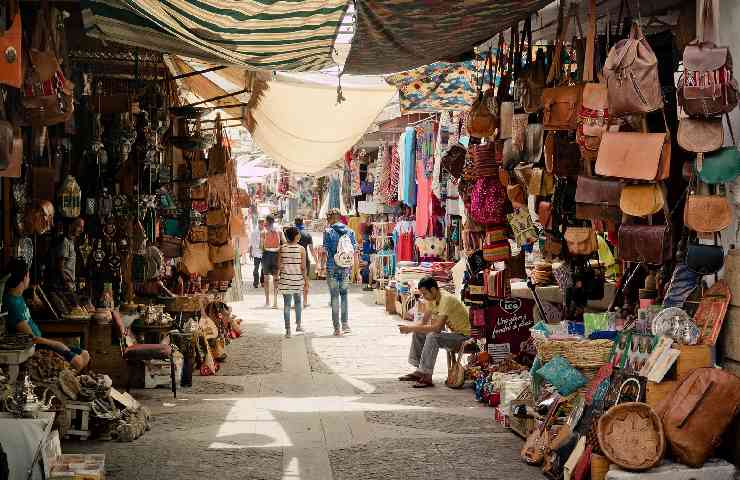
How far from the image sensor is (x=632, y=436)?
211 inches

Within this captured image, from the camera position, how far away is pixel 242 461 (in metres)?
6.82

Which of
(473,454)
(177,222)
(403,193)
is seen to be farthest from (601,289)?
(403,193)

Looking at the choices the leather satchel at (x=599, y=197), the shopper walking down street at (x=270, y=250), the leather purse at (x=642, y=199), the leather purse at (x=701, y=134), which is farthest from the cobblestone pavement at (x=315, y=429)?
the shopper walking down street at (x=270, y=250)

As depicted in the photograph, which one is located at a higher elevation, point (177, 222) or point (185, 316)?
point (177, 222)

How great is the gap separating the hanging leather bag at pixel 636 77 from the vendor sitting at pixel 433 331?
4.92 metres

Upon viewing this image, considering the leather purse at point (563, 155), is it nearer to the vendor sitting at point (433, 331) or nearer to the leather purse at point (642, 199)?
the leather purse at point (642, 199)

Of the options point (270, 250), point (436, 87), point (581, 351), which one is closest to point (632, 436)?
point (581, 351)

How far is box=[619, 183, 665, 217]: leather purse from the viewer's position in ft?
18.8

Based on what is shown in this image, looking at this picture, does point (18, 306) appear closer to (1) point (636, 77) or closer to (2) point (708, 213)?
(1) point (636, 77)

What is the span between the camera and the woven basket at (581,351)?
6.71 metres

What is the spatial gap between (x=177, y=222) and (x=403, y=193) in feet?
23.0

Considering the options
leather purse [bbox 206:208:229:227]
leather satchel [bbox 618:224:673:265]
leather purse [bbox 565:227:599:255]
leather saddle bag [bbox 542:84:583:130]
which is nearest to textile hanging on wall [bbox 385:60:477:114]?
leather purse [bbox 206:208:229:227]

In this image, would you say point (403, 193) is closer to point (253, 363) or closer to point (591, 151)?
point (253, 363)

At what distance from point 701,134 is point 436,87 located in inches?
220
